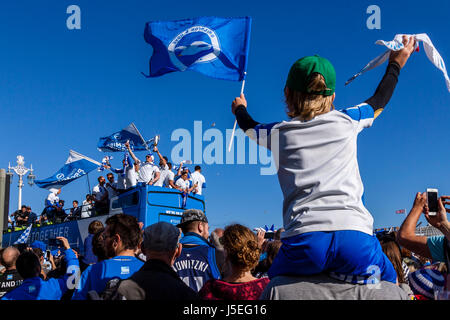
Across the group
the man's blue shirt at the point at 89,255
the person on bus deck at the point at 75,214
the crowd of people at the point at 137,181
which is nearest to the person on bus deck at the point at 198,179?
the crowd of people at the point at 137,181

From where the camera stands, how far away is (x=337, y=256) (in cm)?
188

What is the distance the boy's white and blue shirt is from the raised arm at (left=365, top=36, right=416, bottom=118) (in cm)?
7

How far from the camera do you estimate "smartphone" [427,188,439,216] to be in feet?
9.86

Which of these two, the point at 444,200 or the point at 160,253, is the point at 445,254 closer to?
the point at 444,200

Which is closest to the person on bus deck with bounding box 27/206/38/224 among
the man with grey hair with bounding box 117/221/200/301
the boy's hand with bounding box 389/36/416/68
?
the man with grey hair with bounding box 117/221/200/301

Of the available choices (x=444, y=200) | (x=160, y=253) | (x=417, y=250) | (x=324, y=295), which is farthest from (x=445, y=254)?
(x=160, y=253)

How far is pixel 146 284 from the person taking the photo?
2.92 m

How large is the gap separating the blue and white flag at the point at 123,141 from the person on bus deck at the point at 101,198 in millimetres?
1804

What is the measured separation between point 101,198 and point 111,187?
964 millimetres

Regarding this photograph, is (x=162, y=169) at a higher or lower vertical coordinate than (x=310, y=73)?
higher

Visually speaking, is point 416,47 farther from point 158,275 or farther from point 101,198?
point 101,198

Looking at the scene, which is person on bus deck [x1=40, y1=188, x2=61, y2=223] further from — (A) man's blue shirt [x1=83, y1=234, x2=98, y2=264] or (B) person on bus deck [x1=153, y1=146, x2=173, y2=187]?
(A) man's blue shirt [x1=83, y1=234, x2=98, y2=264]

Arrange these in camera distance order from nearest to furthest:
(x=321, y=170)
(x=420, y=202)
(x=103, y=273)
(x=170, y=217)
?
(x=321, y=170), (x=420, y=202), (x=103, y=273), (x=170, y=217)

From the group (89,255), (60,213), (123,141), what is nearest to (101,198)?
(123,141)
